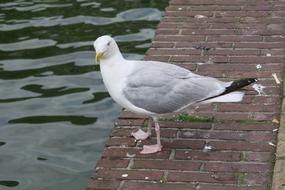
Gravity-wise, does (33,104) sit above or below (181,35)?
below

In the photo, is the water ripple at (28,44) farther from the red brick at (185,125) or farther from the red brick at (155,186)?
the red brick at (155,186)

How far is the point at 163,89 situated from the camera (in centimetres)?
410

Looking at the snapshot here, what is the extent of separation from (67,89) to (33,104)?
0.41m

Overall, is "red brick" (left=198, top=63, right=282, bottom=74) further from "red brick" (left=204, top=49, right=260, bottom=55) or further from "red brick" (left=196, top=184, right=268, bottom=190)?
"red brick" (left=196, top=184, right=268, bottom=190)

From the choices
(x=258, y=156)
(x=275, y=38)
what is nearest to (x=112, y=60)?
(x=258, y=156)

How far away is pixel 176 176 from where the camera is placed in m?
3.85

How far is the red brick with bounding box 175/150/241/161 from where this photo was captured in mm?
4020

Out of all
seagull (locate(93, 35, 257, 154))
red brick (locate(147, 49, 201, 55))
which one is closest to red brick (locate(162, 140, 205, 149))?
seagull (locate(93, 35, 257, 154))

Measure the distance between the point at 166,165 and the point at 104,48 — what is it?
2.74 feet

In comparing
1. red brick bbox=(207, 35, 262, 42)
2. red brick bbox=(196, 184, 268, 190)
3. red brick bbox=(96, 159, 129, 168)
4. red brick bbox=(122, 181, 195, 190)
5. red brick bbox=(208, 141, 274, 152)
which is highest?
red brick bbox=(207, 35, 262, 42)

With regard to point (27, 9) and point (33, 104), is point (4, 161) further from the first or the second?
point (27, 9)

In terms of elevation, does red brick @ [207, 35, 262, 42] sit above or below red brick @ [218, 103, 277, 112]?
above

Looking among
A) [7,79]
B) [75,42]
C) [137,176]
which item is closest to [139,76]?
[137,176]

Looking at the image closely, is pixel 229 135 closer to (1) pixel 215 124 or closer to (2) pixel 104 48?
(1) pixel 215 124
